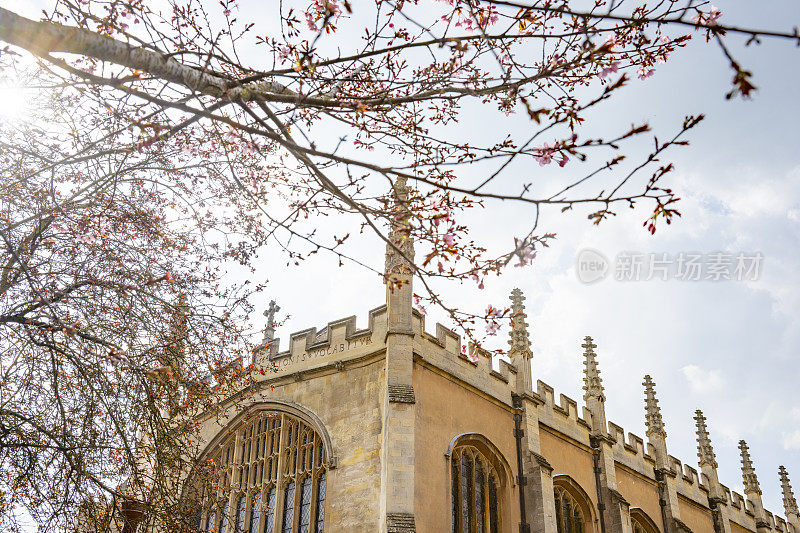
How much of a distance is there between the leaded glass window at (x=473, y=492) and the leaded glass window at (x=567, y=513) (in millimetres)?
2384

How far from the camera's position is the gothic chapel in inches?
466

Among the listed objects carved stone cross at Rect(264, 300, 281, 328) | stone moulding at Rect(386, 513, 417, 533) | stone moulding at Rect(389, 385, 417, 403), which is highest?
carved stone cross at Rect(264, 300, 281, 328)

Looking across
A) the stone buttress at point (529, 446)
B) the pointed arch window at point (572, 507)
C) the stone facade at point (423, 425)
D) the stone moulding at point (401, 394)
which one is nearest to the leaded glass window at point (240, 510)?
the stone facade at point (423, 425)

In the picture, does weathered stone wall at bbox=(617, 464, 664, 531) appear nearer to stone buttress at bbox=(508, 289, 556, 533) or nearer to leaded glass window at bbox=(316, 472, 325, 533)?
stone buttress at bbox=(508, 289, 556, 533)

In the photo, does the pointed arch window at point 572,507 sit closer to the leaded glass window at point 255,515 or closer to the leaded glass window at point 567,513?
the leaded glass window at point 567,513

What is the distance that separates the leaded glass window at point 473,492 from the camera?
12.8 m

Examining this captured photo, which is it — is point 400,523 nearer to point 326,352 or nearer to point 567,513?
point 326,352

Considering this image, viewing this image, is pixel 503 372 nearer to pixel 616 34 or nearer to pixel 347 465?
pixel 347 465

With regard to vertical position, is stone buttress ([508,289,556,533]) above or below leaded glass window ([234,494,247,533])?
above

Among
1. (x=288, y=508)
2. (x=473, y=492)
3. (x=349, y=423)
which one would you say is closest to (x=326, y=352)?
(x=349, y=423)

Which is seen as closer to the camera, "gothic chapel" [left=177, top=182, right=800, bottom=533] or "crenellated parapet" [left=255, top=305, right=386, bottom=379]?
"gothic chapel" [left=177, top=182, right=800, bottom=533]

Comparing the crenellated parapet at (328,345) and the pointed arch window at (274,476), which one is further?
the crenellated parapet at (328,345)

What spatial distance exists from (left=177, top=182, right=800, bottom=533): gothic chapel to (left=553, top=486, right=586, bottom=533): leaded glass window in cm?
3

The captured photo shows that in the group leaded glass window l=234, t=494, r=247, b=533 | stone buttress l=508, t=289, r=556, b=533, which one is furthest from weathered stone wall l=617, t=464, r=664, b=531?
leaded glass window l=234, t=494, r=247, b=533
